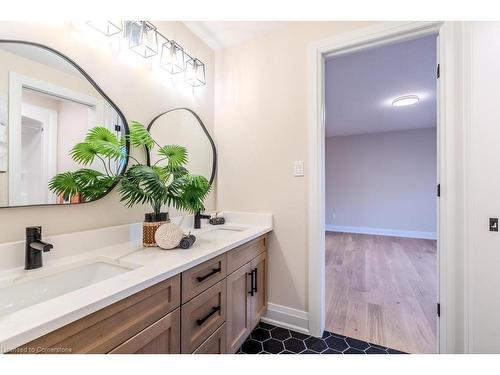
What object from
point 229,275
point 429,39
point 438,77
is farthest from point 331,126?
point 229,275

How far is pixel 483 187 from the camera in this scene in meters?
1.13

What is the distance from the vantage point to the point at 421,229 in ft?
15.4

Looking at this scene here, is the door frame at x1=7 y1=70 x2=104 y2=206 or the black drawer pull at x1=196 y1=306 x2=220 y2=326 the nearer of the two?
the door frame at x1=7 y1=70 x2=104 y2=206

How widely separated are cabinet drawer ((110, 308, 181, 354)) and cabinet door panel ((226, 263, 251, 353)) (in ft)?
1.23

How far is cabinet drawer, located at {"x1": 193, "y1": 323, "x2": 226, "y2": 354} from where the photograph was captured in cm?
101

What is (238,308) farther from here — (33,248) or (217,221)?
(33,248)

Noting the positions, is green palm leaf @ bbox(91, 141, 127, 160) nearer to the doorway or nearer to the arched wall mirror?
the arched wall mirror

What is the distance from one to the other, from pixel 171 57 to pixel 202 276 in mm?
1464

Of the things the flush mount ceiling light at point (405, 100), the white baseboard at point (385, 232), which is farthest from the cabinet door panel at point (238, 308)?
the white baseboard at point (385, 232)

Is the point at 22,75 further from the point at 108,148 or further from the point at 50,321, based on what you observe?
the point at 50,321

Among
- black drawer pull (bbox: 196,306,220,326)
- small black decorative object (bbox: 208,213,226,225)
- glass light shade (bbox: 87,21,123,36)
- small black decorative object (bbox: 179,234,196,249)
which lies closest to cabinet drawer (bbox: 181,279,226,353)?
black drawer pull (bbox: 196,306,220,326)

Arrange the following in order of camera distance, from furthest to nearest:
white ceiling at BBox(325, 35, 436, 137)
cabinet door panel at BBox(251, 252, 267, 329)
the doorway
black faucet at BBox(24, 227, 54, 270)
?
white ceiling at BBox(325, 35, 436, 137) < the doorway < cabinet door panel at BBox(251, 252, 267, 329) < black faucet at BBox(24, 227, 54, 270)

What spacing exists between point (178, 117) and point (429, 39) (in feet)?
7.33

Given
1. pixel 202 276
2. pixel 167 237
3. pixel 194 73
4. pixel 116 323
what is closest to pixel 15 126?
pixel 167 237
